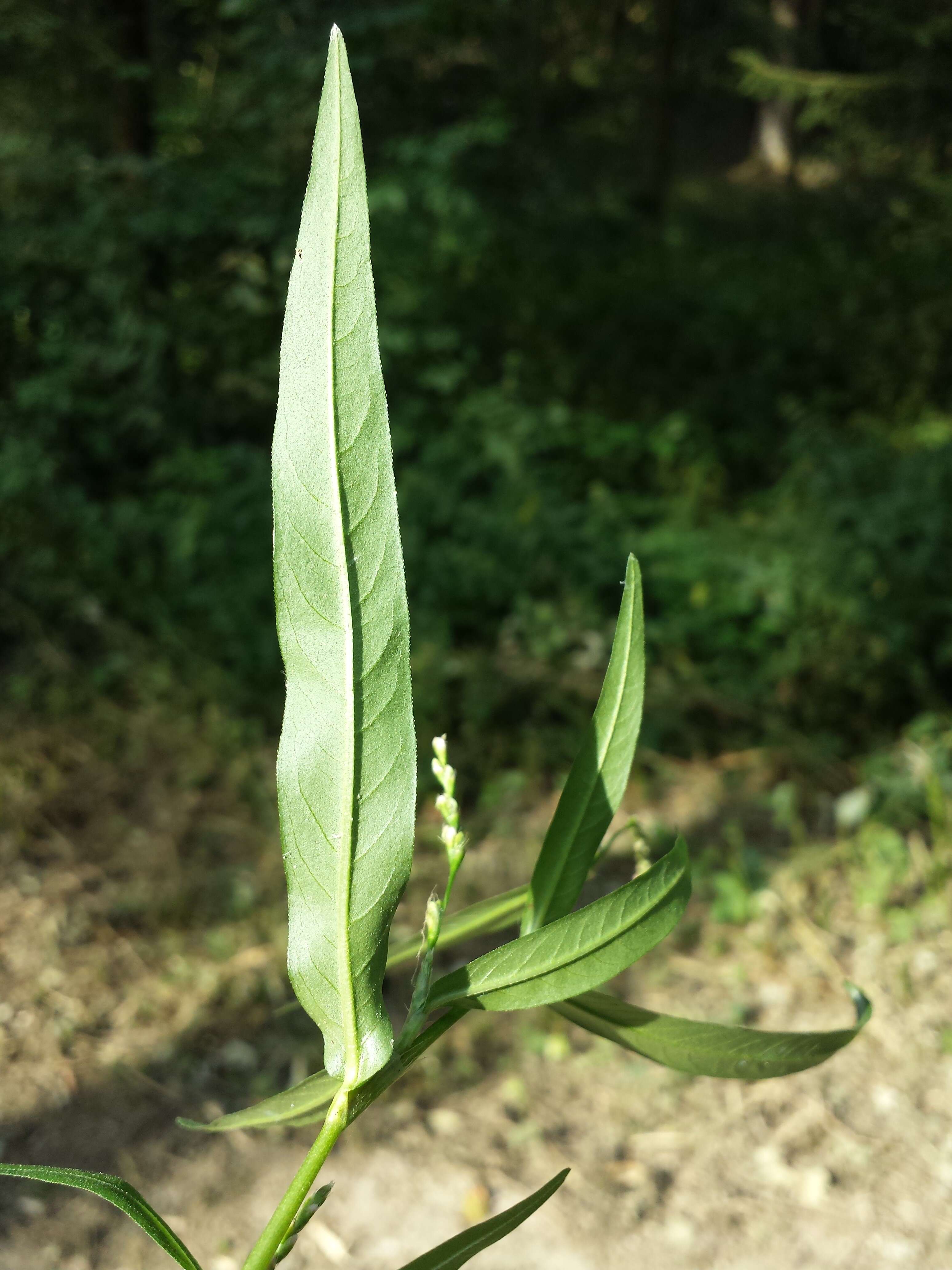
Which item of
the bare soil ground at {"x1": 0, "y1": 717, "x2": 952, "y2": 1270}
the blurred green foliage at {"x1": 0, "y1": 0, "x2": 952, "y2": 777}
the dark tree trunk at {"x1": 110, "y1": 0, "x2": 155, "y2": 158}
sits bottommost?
the bare soil ground at {"x1": 0, "y1": 717, "x2": 952, "y2": 1270}

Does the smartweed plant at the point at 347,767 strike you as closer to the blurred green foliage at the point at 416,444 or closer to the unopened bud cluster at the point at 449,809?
the unopened bud cluster at the point at 449,809

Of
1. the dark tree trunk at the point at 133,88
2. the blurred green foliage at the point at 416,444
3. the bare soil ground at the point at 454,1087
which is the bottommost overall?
the bare soil ground at the point at 454,1087

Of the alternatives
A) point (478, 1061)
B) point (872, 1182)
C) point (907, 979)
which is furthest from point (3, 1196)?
point (907, 979)

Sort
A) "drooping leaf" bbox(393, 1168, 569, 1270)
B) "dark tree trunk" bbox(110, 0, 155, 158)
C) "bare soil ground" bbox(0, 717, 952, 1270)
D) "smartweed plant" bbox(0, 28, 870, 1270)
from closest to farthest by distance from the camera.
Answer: "smartweed plant" bbox(0, 28, 870, 1270) → "drooping leaf" bbox(393, 1168, 569, 1270) → "bare soil ground" bbox(0, 717, 952, 1270) → "dark tree trunk" bbox(110, 0, 155, 158)

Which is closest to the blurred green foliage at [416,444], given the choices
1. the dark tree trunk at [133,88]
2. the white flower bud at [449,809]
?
the dark tree trunk at [133,88]

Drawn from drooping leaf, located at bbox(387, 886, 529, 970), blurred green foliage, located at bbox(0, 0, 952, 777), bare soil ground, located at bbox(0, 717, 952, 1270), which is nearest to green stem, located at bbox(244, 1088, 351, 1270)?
drooping leaf, located at bbox(387, 886, 529, 970)

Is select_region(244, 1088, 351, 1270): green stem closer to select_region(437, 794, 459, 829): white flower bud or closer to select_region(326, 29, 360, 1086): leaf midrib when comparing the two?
select_region(326, 29, 360, 1086): leaf midrib
